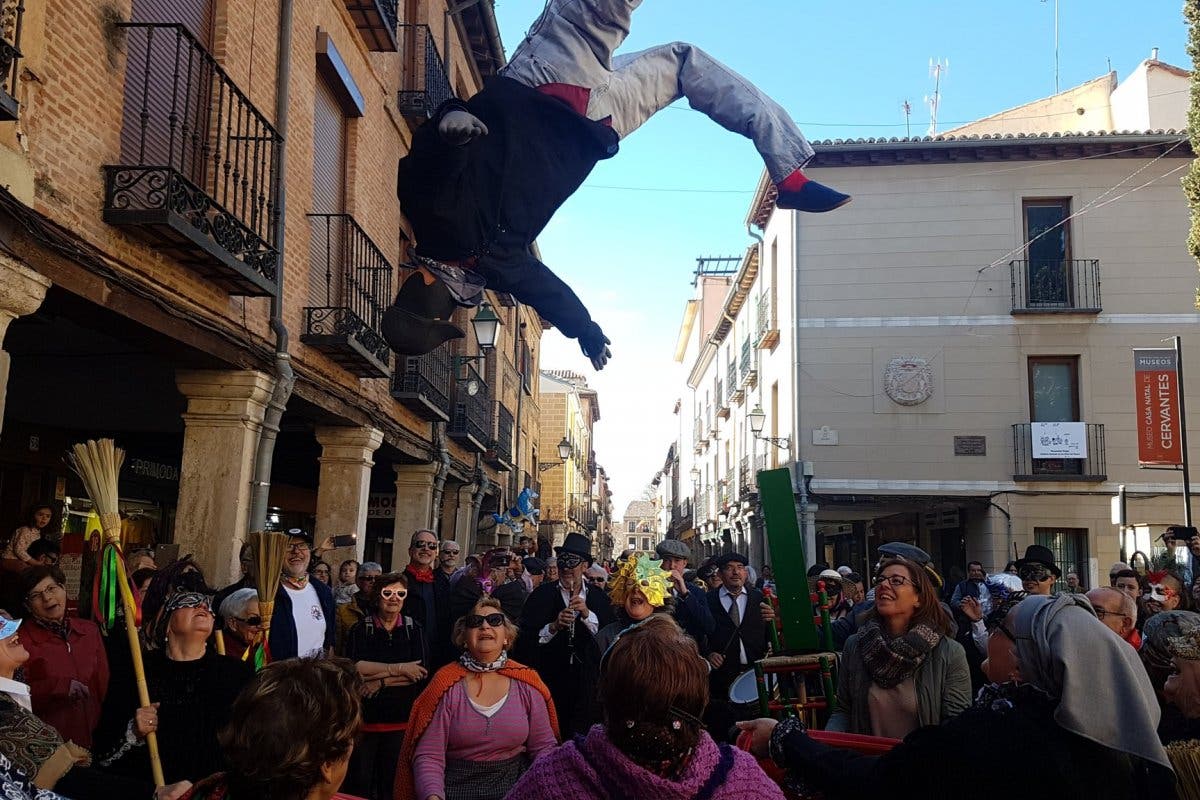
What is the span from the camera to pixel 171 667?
3.42 metres

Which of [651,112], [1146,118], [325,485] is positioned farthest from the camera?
[1146,118]

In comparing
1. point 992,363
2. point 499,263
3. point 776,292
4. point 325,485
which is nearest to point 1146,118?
point 992,363

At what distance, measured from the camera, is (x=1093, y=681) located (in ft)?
7.34

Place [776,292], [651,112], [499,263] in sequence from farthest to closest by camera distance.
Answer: [776,292]
[651,112]
[499,263]

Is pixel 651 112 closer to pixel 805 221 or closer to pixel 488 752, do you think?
pixel 488 752

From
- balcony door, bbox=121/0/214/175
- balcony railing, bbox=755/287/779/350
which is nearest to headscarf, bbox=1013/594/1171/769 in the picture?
balcony door, bbox=121/0/214/175

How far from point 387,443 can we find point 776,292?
40.6ft

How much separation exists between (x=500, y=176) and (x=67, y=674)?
8.99 ft

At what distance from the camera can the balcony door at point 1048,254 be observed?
19.8 metres

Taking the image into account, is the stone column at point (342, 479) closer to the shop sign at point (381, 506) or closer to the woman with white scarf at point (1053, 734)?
the shop sign at point (381, 506)

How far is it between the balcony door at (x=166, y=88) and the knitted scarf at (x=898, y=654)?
16.8 feet

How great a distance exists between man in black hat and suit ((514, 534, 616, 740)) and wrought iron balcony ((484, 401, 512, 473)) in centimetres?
1378

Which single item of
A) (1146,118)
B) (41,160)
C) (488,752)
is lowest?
(488,752)

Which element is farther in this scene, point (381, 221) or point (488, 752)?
point (381, 221)
